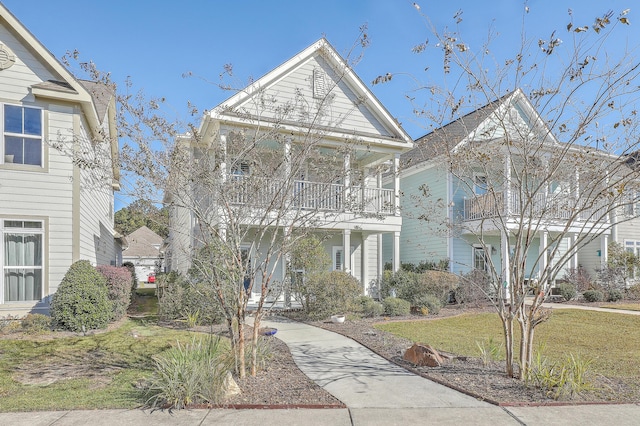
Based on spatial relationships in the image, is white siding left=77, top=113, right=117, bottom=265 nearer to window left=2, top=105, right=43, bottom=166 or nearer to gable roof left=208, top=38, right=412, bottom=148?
window left=2, top=105, right=43, bottom=166

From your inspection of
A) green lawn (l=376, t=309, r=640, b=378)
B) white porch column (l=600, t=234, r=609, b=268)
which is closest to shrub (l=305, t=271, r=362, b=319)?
green lawn (l=376, t=309, r=640, b=378)

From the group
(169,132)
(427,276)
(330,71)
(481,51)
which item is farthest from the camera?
(330,71)

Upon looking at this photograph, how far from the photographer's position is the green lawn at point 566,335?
24.6 feet

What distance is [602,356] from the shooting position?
7.68 metres

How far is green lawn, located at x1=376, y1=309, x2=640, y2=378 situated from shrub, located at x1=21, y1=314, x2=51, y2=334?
805cm

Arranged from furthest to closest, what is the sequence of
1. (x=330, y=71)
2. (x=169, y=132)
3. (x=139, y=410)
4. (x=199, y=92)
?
(x=330, y=71) < (x=199, y=92) < (x=169, y=132) < (x=139, y=410)

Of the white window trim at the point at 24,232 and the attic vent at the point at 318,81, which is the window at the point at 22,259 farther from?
the attic vent at the point at 318,81

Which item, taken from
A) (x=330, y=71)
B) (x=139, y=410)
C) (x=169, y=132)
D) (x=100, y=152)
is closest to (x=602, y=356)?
(x=139, y=410)

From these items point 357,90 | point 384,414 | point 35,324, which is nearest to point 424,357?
point 384,414

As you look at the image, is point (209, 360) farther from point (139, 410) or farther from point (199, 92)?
point (199, 92)

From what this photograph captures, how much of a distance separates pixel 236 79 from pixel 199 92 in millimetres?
838

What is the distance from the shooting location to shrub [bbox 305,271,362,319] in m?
11.6

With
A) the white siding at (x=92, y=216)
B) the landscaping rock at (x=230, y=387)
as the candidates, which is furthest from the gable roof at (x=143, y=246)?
the landscaping rock at (x=230, y=387)

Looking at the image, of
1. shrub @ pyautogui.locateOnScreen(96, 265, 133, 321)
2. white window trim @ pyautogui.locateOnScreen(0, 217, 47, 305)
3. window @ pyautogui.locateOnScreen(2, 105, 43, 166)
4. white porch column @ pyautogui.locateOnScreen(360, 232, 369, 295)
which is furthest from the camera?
white porch column @ pyautogui.locateOnScreen(360, 232, 369, 295)
